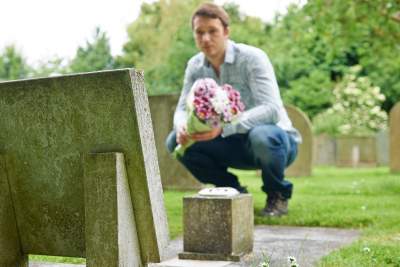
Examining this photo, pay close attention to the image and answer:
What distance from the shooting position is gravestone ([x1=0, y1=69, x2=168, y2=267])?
7.37 feet

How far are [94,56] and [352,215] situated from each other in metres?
32.1

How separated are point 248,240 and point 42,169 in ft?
5.48

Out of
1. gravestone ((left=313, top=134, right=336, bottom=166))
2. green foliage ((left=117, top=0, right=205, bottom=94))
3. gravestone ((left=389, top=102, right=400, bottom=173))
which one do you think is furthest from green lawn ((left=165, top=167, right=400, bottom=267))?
green foliage ((left=117, top=0, right=205, bottom=94))

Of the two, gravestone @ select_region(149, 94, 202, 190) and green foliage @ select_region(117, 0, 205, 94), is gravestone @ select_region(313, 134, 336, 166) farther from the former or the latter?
gravestone @ select_region(149, 94, 202, 190)

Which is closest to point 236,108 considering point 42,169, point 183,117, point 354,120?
point 183,117

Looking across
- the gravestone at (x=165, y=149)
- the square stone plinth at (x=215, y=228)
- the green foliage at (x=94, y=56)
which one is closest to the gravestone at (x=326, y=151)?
the gravestone at (x=165, y=149)

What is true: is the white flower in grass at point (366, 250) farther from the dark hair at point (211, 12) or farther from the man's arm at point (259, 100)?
the dark hair at point (211, 12)

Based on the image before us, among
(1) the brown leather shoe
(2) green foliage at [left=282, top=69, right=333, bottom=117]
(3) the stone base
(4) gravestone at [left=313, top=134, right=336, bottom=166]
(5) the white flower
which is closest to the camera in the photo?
(3) the stone base

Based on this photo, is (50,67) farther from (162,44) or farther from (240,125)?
(240,125)

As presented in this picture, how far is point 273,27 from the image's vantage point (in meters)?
30.5

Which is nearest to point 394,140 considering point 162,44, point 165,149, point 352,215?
point 165,149

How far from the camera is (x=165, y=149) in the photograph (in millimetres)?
8203

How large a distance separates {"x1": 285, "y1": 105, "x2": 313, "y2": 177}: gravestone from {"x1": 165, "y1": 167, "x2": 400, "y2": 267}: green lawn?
3.41 m

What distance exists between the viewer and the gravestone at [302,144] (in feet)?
38.3
